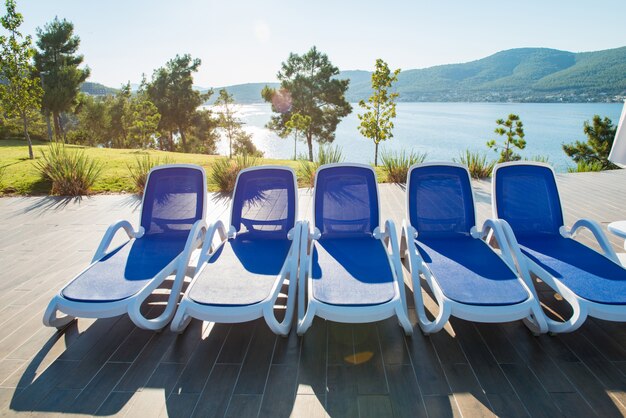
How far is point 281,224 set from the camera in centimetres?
411

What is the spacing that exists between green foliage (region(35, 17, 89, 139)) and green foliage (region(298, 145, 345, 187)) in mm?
25549

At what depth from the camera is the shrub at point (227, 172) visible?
27.9 feet

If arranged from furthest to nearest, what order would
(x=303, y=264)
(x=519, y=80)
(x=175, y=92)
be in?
(x=519, y=80)
(x=175, y=92)
(x=303, y=264)

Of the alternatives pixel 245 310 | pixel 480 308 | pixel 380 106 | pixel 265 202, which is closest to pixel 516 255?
pixel 480 308

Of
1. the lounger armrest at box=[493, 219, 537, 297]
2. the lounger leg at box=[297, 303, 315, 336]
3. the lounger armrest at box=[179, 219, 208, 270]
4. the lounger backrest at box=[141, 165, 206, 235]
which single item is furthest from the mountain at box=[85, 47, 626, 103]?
the lounger leg at box=[297, 303, 315, 336]

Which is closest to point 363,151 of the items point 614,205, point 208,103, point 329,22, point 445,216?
point 208,103

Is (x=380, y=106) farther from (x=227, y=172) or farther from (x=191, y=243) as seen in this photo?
(x=191, y=243)

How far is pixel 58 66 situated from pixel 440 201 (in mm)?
33043

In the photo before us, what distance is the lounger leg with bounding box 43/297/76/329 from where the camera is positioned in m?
3.01

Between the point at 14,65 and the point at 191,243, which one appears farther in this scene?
the point at 14,65

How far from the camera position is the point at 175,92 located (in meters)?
33.4

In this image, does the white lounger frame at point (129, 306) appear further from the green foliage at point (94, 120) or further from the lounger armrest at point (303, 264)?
the green foliage at point (94, 120)

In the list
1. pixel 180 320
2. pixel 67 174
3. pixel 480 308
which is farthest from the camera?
pixel 67 174

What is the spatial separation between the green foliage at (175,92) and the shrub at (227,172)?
28.5 meters
